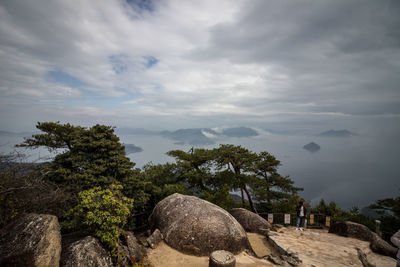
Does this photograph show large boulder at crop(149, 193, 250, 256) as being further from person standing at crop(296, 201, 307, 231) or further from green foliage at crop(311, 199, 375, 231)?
green foliage at crop(311, 199, 375, 231)

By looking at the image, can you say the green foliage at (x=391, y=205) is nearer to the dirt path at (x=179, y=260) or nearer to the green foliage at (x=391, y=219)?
the green foliage at (x=391, y=219)

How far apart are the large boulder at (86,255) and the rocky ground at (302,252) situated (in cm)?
248

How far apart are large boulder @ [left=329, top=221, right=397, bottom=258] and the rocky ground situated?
43cm

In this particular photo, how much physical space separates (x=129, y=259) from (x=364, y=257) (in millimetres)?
11391

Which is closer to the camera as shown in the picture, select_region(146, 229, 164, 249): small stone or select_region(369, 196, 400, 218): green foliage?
select_region(146, 229, 164, 249): small stone

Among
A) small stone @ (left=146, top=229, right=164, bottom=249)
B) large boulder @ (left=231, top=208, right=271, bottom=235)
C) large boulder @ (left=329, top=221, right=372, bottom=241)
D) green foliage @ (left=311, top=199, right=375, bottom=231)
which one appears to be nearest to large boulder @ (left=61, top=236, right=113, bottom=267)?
small stone @ (left=146, top=229, right=164, bottom=249)

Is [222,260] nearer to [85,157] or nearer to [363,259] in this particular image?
[363,259]

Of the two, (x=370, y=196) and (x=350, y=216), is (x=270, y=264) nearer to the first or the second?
(x=350, y=216)

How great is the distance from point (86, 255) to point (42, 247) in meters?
1.29

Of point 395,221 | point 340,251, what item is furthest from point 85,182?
point 395,221

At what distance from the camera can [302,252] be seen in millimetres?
9672

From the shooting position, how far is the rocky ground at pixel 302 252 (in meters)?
8.27

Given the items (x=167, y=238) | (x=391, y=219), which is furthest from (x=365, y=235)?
(x=167, y=238)

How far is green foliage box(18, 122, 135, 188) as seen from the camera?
1164 centimetres
